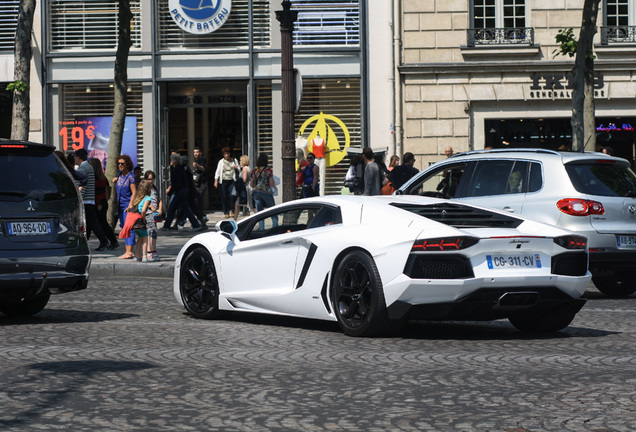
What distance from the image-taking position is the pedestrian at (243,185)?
942 inches

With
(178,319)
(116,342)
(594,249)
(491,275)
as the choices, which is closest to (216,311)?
(178,319)

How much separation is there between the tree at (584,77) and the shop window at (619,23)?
270 inches

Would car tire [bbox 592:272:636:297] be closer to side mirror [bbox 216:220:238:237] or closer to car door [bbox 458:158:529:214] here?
car door [bbox 458:158:529:214]

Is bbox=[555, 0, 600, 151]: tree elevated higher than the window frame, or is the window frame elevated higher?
the window frame

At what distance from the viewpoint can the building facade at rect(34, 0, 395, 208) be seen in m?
25.9

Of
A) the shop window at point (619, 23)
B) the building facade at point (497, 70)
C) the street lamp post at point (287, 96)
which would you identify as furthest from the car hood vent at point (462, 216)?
the shop window at point (619, 23)

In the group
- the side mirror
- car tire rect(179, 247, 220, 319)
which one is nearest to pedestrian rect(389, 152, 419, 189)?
car tire rect(179, 247, 220, 319)

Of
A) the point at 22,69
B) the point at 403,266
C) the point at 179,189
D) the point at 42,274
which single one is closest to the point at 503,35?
the point at 179,189

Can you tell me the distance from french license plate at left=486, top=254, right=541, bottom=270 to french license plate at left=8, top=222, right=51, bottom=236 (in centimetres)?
375

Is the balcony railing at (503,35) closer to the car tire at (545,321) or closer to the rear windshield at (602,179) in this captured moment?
the rear windshield at (602,179)

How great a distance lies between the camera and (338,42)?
25.9m

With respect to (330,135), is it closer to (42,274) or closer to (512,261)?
(42,274)

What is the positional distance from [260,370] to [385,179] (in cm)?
1456

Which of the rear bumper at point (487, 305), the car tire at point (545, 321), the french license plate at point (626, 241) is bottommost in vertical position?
the car tire at point (545, 321)
